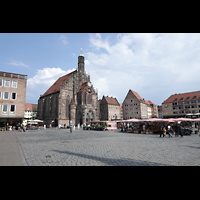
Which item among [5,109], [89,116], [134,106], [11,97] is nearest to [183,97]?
[134,106]

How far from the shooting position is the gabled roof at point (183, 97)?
5498 centimetres

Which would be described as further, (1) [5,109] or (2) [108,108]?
(2) [108,108]

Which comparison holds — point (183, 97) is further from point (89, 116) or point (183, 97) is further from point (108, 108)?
point (89, 116)

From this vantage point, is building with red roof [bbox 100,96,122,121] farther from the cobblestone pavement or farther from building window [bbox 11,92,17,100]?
the cobblestone pavement

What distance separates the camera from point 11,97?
29062mm

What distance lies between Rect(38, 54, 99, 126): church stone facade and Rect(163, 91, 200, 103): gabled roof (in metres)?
33.0

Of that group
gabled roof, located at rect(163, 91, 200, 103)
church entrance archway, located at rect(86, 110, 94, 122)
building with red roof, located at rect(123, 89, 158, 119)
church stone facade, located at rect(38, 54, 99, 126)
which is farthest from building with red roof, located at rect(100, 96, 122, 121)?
gabled roof, located at rect(163, 91, 200, 103)

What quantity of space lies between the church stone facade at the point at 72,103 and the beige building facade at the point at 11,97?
1987 centimetres

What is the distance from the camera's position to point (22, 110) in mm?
29969

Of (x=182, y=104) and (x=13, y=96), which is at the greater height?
(x=182, y=104)

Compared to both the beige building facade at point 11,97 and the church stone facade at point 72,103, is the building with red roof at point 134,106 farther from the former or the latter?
the beige building facade at point 11,97

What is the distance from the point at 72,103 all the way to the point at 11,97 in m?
24.1
